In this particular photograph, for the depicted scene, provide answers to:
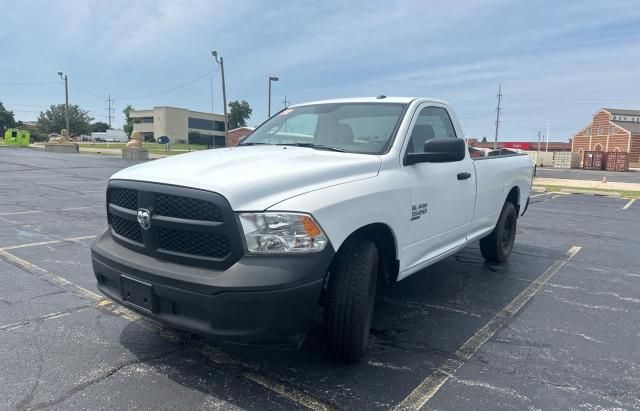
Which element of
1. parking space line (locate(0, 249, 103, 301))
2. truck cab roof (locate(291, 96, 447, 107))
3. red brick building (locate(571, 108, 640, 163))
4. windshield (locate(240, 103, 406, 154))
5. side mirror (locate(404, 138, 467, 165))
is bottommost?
parking space line (locate(0, 249, 103, 301))

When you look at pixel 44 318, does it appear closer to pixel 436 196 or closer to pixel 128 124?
pixel 436 196

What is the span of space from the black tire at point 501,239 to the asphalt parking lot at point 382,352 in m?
0.21

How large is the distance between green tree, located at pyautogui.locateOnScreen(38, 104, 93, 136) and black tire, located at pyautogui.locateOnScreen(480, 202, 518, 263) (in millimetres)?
106219

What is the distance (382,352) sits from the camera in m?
3.54

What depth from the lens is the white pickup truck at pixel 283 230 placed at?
2650mm

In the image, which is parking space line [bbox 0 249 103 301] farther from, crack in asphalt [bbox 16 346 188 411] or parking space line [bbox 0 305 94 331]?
crack in asphalt [bbox 16 346 188 411]

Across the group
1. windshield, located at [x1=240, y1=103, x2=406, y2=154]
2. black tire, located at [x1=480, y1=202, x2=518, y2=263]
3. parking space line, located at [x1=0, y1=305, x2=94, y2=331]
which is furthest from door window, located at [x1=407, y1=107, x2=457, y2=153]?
parking space line, located at [x1=0, y1=305, x2=94, y2=331]

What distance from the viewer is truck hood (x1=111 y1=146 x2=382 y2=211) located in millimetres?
2730

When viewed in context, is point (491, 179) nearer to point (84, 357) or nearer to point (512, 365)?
point (512, 365)

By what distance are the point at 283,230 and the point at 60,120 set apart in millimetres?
115664

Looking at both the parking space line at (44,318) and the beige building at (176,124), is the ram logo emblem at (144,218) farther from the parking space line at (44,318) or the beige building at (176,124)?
the beige building at (176,124)

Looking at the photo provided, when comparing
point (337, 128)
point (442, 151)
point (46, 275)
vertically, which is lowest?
point (46, 275)

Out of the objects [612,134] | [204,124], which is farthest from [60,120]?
[612,134]

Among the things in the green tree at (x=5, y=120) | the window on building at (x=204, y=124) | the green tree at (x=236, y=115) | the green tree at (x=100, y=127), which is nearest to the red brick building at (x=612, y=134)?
the green tree at (x=236, y=115)
